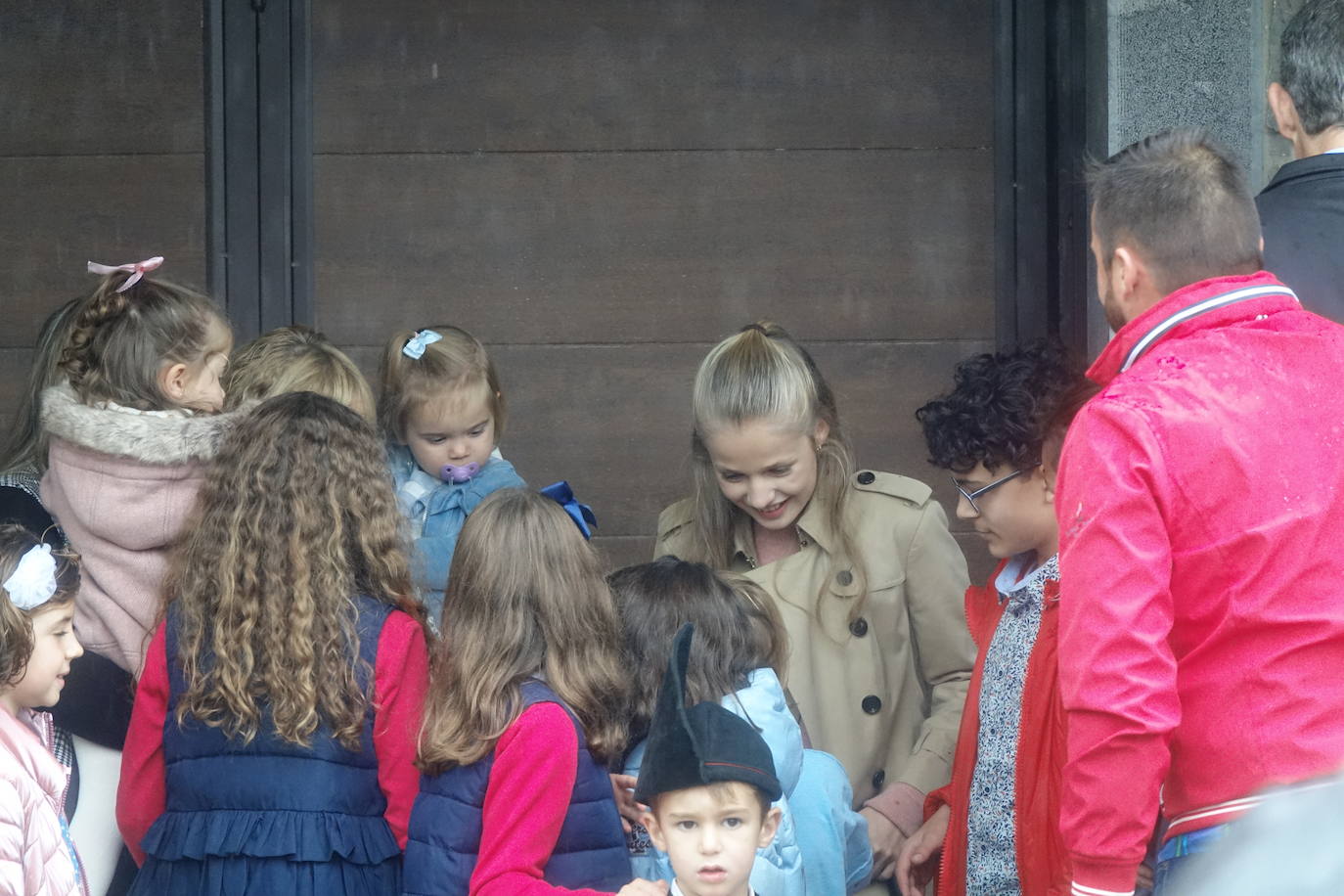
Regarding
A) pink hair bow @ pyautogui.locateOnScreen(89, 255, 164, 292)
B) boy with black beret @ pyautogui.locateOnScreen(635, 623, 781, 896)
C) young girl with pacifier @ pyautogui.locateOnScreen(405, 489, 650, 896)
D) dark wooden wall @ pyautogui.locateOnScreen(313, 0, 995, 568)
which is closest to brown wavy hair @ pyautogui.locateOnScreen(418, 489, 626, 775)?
young girl with pacifier @ pyautogui.locateOnScreen(405, 489, 650, 896)

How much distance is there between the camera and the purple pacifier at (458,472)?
3439 millimetres

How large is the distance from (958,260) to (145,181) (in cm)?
198

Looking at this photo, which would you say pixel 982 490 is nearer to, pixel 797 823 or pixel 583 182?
pixel 797 823

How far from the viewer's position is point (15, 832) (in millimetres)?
2305

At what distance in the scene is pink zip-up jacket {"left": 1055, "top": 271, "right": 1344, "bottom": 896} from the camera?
1.99m

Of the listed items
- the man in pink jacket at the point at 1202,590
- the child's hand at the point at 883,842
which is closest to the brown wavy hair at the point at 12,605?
the child's hand at the point at 883,842

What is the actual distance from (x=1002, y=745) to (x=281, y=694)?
1.15 m

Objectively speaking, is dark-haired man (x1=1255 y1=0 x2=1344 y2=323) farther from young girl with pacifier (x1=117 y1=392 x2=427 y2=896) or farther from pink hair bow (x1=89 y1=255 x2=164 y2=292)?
pink hair bow (x1=89 y1=255 x2=164 y2=292)

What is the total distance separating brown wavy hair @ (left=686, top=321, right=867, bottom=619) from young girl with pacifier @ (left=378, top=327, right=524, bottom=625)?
1.57ft

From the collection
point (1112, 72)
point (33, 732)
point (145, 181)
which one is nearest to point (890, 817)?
point (33, 732)

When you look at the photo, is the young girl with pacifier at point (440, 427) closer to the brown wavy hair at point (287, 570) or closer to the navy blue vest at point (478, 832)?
the brown wavy hair at point (287, 570)

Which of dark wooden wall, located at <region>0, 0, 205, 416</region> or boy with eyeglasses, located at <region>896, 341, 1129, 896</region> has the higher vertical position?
dark wooden wall, located at <region>0, 0, 205, 416</region>

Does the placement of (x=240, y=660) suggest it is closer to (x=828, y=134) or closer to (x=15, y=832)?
(x=15, y=832)

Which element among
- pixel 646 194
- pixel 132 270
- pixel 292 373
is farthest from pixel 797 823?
pixel 646 194
